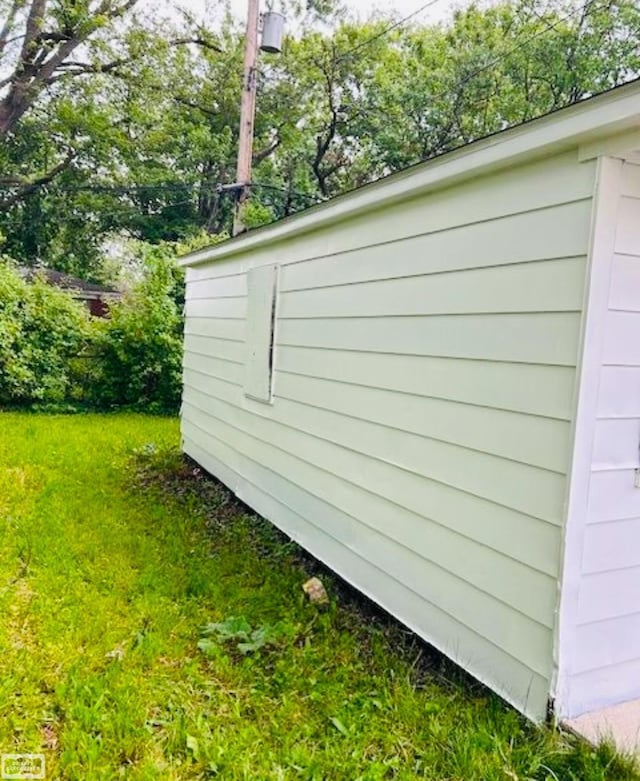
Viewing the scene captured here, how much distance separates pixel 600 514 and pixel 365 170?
15.9 metres

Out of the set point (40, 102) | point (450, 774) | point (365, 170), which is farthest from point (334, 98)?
point (450, 774)

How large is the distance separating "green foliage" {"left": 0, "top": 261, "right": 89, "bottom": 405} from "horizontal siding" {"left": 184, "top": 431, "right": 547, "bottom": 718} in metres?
4.85

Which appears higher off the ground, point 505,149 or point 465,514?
point 505,149

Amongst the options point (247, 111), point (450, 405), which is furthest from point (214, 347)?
point (247, 111)

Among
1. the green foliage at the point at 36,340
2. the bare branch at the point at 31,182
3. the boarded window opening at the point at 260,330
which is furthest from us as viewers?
the bare branch at the point at 31,182

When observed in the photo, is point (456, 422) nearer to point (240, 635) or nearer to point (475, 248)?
point (475, 248)

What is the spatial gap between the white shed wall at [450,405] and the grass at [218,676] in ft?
0.63

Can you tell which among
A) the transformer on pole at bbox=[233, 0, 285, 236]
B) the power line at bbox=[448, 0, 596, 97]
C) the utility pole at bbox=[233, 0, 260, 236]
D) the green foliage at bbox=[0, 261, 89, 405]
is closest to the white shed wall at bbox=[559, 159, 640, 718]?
the transformer on pole at bbox=[233, 0, 285, 236]

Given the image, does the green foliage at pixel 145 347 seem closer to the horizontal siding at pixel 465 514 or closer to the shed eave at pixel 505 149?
the shed eave at pixel 505 149

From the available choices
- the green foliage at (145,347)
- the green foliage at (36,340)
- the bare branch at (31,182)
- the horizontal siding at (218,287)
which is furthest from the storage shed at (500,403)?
the bare branch at (31,182)

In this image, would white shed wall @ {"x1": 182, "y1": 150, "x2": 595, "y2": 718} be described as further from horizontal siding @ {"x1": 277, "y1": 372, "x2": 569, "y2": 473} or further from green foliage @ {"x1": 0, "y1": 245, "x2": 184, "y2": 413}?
green foliage @ {"x1": 0, "y1": 245, "x2": 184, "y2": 413}

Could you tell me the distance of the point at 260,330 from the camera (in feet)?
14.8

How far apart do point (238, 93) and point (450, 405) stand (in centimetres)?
1638

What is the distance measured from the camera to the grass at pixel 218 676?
78.8 inches
